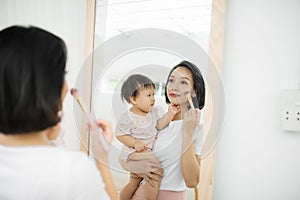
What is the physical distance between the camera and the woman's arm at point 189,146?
90 centimetres

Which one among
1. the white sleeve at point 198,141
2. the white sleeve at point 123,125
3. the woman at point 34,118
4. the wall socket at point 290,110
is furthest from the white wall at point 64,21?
the wall socket at point 290,110

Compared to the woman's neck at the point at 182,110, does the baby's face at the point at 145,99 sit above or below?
above

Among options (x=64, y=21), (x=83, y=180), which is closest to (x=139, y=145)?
(x=83, y=180)

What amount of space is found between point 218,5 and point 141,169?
614mm

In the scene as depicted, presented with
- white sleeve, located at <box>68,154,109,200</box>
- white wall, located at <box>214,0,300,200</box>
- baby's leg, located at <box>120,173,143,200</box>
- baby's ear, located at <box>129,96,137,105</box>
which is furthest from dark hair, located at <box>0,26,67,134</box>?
white wall, located at <box>214,0,300,200</box>

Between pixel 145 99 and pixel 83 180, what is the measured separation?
1.31 ft

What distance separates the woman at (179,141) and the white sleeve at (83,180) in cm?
35

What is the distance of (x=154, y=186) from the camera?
92 centimetres

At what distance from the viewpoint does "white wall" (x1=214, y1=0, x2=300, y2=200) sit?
95 centimetres

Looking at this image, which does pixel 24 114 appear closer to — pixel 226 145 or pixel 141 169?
pixel 141 169

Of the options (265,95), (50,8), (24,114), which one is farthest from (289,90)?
(50,8)

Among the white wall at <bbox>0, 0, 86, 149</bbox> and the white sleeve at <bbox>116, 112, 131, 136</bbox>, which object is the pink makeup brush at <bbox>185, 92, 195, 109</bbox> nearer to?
the white sleeve at <bbox>116, 112, 131, 136</bbox>

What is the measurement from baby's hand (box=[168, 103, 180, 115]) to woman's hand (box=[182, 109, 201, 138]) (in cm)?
3

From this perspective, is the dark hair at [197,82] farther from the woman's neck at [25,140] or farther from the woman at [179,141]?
the woman's neck at [25,140]
